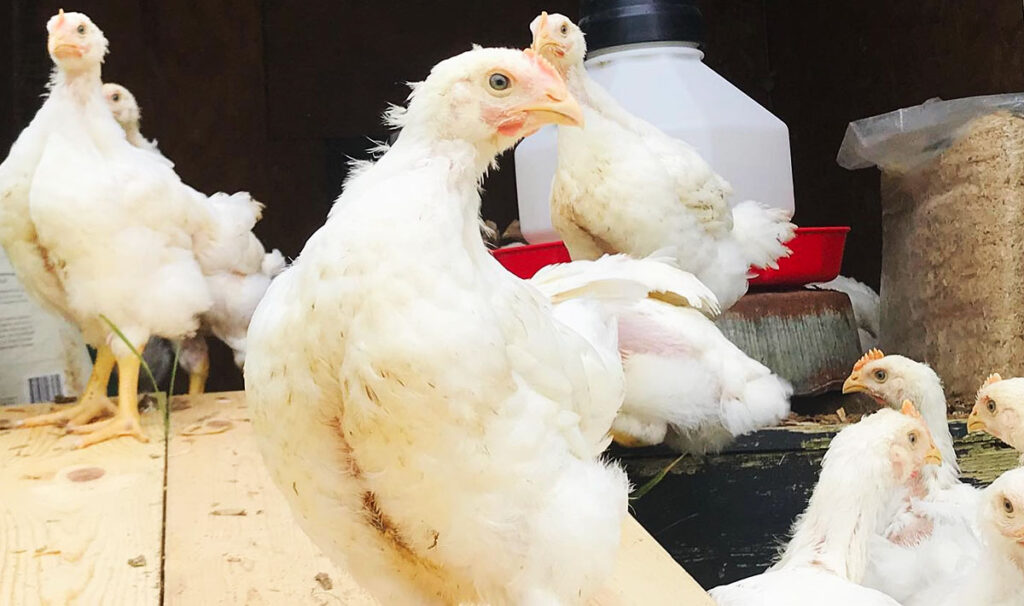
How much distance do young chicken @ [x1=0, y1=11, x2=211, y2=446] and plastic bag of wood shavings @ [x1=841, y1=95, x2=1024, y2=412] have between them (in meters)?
1.48

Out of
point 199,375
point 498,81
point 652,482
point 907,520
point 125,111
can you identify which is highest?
point 125,111

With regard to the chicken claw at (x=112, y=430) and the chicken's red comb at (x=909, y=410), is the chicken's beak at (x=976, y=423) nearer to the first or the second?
the chicken's red comb at (x=909, y=410)

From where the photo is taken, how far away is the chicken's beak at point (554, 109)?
83cm

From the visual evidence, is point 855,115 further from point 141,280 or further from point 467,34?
point 141,280

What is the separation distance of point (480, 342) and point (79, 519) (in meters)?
0.88

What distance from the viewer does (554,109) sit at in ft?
2.73

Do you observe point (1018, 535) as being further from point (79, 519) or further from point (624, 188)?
point (79, 519)

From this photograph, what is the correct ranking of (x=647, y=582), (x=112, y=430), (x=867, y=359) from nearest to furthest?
(x=647, y=582) → (x=112, y=430) → (x=867, y=359)

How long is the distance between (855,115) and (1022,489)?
1409 mm

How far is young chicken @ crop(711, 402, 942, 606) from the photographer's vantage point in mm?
1578

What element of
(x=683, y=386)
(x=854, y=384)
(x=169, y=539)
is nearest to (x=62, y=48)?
(x=169, y=539)

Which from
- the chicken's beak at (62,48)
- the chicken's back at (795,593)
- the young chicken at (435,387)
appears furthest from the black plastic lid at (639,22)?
the young chicken at (435,387)

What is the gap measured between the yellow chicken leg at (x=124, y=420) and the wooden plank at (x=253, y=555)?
22cm

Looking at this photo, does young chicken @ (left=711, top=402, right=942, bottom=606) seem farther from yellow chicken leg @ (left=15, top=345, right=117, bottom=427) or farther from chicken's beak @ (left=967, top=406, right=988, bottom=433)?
yellow chicken leg @ (left=15, top=345, right=117, bottom=427)
